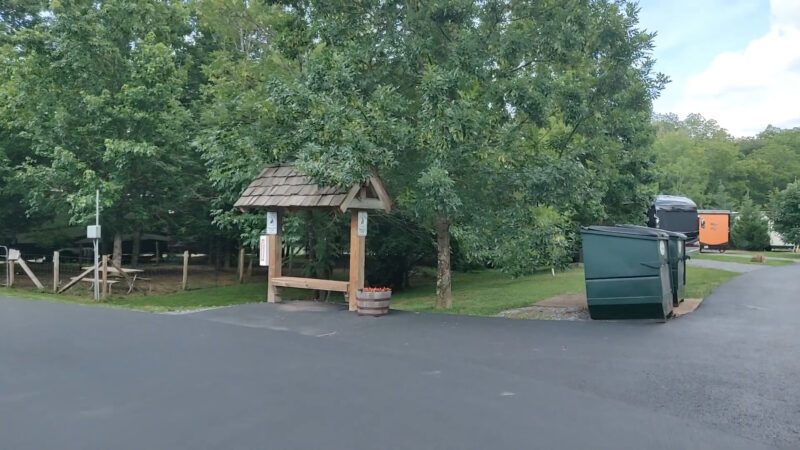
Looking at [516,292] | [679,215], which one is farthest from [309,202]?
[679,215]

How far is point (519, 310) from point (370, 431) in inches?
327

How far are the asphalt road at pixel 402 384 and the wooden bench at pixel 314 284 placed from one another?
4.82ft

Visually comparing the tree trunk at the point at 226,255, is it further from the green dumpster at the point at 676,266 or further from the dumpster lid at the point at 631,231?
the dumpster lid at the point at 631,231

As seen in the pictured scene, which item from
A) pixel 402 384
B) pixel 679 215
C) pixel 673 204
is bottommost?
pixel 402 384

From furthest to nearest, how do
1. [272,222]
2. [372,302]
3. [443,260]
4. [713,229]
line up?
[713,229] < [272,222] < [443,260] < [372,302]

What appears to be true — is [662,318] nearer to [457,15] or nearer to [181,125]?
[457,15]

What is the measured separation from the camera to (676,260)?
38.7 feet

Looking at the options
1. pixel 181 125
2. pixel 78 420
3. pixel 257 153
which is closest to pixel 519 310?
pixel 257 153

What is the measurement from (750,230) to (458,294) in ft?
109

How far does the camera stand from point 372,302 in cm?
1125

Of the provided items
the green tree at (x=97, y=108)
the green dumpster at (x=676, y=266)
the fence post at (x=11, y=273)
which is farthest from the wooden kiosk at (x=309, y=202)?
the fence post at (x=11, y=273)

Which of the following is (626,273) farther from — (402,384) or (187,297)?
(187,297)

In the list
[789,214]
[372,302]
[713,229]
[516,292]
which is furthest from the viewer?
[713,229]

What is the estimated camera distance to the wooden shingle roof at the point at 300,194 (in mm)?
11664
